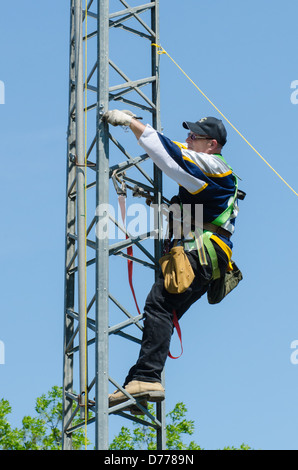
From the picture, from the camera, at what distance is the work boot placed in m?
6.98

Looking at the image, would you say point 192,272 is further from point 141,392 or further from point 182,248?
point 141,392

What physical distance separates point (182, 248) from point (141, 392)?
3.90ft

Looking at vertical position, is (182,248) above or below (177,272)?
above

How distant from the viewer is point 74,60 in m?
8.55

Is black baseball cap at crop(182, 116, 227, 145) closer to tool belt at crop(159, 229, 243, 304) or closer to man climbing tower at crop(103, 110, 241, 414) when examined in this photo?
man climbing tower at crop(103, 110, 241, 414)

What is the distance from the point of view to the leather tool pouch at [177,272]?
706 centimetres

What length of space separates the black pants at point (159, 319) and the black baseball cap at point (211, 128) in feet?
3.19

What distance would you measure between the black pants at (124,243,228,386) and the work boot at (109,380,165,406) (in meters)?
0.05

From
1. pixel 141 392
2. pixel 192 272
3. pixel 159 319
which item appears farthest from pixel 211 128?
pixel 141 392

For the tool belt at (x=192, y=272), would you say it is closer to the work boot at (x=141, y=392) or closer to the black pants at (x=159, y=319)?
the black pants at (x=159, y=319)

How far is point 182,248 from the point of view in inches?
283
